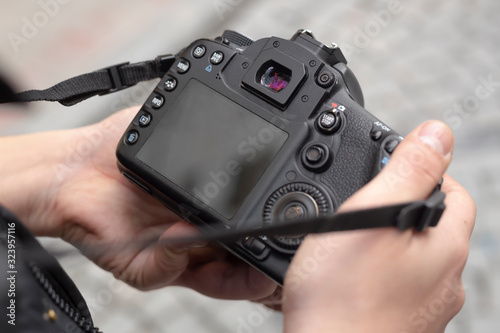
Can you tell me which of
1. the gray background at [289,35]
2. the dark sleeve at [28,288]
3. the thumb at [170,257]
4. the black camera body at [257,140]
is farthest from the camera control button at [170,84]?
the gray background at [289,35]

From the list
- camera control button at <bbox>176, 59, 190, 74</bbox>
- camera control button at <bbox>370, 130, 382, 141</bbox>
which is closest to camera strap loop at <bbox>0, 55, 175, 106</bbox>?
camera control button at <bbox>176, 59, 190, 74</bbox>

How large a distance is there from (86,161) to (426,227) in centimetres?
64

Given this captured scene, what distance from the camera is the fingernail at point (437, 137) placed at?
612 mm

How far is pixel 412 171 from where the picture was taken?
0.59 metres

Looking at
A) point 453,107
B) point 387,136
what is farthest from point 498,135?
point 387,136

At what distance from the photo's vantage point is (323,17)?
151 centimetres

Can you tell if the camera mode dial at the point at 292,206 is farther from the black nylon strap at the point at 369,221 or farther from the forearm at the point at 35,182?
the forearm at the point at 35,182

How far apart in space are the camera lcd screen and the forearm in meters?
0.27

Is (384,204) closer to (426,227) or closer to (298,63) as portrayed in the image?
(426,227)

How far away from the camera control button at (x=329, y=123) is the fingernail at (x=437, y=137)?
0.43 ft

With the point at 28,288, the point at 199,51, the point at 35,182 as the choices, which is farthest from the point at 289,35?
the point at 28,288

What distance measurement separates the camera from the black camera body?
702 millimetres

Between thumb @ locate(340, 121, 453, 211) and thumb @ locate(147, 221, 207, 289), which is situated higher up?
thumb @ locate(340, 121, 453, 211)

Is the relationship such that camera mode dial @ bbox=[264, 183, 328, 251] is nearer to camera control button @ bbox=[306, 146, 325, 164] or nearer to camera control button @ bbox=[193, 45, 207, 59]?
camera control button @ bbox=[306, 146, 325, 164]
